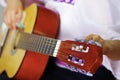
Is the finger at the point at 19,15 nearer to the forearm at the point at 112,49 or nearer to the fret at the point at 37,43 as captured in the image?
the fret at the point at 37,43

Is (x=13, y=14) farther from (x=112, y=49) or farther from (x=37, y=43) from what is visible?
(x=112, y=49)

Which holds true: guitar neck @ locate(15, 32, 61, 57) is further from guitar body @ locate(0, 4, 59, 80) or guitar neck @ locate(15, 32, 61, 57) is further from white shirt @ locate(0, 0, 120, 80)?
white shirt @ locate(0, 0, 120, 80)

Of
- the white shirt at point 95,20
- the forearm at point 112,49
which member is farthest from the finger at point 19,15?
the forearm at point 112,49

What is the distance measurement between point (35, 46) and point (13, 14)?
238 mm

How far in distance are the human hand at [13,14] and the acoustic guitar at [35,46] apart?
0.03 metres

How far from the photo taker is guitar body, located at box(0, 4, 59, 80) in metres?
0.92

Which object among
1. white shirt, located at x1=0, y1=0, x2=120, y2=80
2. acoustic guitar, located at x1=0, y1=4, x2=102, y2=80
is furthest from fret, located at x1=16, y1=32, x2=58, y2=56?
white shirt, located at x1=0, y1=0, x2=120, y2=80

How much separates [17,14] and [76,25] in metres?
0.28

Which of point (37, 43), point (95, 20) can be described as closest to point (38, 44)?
point (37, 43)

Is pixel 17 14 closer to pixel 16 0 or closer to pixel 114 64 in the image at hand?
pixel 16 0

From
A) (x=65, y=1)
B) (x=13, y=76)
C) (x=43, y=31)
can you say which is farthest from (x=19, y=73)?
(x=65, y=1)

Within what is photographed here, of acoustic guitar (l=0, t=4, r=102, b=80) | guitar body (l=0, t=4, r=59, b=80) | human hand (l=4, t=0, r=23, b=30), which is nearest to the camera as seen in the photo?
acoustic guitar (l=0, t=4, r=102, b=80)

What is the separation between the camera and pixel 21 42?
0.98 metres

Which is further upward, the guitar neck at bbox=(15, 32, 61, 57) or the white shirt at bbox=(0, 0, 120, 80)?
the white shirt at bbox=(0, 0, 120, 80)
